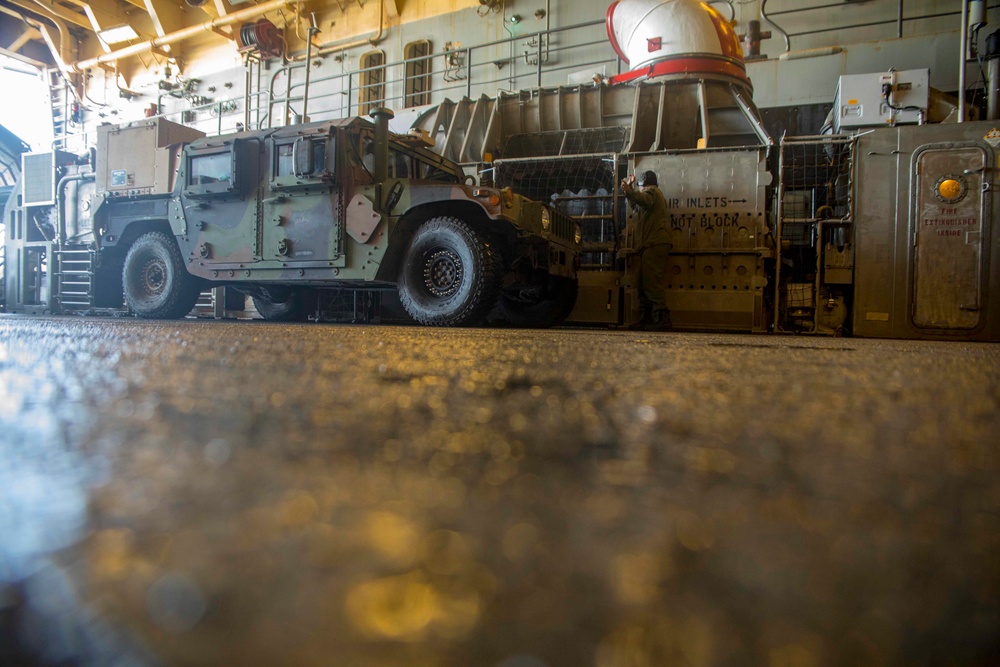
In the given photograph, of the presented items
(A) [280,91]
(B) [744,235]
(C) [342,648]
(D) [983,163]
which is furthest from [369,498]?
(A) [280,91]

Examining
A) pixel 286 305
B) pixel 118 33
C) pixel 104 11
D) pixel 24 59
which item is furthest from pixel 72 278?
pixel 24 59

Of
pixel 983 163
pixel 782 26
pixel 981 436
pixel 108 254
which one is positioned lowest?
pixel 981 436

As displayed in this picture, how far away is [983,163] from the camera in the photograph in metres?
4.76

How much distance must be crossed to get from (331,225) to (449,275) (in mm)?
1035

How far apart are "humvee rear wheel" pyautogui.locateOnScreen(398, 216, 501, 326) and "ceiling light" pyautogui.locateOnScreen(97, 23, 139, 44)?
374 inches

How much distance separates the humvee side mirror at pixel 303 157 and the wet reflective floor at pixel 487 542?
4.27 meters

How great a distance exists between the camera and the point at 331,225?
456cm

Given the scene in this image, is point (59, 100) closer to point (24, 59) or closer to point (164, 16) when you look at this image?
point (24, 59)

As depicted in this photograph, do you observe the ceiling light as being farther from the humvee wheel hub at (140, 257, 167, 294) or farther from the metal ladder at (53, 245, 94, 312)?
the humvee wheel hub at (140, 257, 167, 294)

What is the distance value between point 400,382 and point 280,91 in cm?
1013

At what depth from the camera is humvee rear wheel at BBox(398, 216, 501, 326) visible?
3951 millimetres

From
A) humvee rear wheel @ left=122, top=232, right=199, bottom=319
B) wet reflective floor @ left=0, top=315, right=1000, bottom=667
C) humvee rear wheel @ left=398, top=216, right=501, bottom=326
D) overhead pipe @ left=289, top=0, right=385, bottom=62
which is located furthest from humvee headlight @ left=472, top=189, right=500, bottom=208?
overhead pipe @ left=289, top=0, right=385, bottom=62

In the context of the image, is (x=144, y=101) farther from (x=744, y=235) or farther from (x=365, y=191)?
(x=744, y=235)

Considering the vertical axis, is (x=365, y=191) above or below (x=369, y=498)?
above
